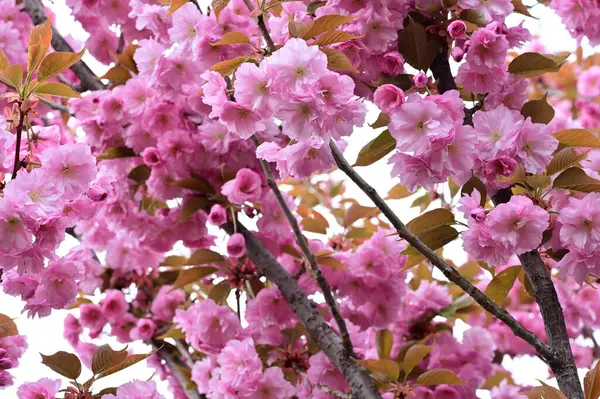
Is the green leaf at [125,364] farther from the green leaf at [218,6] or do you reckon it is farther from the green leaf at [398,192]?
the green leaf at [398,192]

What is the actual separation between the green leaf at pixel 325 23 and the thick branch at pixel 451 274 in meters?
0.20

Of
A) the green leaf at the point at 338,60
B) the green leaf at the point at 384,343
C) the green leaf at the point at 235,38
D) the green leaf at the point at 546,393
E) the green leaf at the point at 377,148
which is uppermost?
the green leaf at the point at 235,38

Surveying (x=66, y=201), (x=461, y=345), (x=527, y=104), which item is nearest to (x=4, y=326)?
(x=66, y=201)

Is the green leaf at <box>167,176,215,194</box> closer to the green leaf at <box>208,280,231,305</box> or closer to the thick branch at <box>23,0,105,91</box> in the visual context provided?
the green leaf at <box>208,280,231,305</box>

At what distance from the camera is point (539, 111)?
5.02ft

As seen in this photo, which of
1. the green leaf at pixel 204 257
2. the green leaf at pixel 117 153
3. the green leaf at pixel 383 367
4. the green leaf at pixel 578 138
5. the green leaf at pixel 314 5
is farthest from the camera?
Result: the green leaf at pixel 117 153

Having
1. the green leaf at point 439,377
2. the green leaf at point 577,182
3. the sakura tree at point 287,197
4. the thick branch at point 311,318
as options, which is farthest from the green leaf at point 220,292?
the green leaf at point 577,182

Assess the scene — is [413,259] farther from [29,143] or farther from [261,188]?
[29,143]

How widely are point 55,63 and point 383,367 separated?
105 centimetres

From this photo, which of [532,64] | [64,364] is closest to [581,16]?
[532,64]

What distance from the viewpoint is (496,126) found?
1.41 m

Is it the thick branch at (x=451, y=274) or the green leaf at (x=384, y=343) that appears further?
the green leaf at (x=384, y=343)

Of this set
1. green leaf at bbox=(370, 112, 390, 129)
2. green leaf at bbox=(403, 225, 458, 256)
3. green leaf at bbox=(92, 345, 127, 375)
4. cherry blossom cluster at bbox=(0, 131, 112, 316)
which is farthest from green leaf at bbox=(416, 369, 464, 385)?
cherry blossom cluster at bbox=(0, 131, 112, 316)

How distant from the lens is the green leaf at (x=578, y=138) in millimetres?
1533
